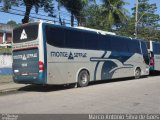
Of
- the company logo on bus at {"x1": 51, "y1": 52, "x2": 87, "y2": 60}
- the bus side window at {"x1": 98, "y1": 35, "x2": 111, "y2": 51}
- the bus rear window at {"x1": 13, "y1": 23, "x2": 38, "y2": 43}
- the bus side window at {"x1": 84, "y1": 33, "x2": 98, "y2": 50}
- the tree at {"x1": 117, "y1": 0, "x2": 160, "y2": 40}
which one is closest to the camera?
the bus rear window at {"x1": 13, "y1": 23, "x2": 38, "y2": 43}

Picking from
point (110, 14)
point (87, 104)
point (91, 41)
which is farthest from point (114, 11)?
point (87, 104)

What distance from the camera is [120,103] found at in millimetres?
11992

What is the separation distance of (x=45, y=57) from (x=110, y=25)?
2488 centimetres

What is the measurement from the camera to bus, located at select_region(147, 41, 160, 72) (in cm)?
2711

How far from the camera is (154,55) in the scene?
1083 inches

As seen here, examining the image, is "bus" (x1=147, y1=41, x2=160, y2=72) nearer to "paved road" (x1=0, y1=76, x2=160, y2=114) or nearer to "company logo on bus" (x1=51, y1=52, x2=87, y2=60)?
"company logo on bus" (x1=51, y1=52, x2=87, y2=60)

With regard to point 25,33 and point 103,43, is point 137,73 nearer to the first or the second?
point 103,43

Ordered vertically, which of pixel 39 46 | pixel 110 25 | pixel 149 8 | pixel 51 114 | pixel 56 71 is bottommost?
pixel 51 114

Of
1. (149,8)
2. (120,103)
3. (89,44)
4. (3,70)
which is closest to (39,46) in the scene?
(89,44)

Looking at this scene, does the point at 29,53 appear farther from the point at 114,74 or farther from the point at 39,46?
the point at 114,74

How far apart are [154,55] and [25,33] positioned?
13948mm

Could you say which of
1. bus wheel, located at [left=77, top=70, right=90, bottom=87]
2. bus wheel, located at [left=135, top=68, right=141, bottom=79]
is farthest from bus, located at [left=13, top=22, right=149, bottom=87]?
bus wheel, located at [left=135, top=68, right=141, bottom=79]

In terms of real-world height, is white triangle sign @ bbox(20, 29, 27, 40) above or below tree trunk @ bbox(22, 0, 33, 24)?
below

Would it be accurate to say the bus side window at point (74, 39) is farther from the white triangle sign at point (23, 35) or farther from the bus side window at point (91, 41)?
the white triangle sign at point (23, 35)
